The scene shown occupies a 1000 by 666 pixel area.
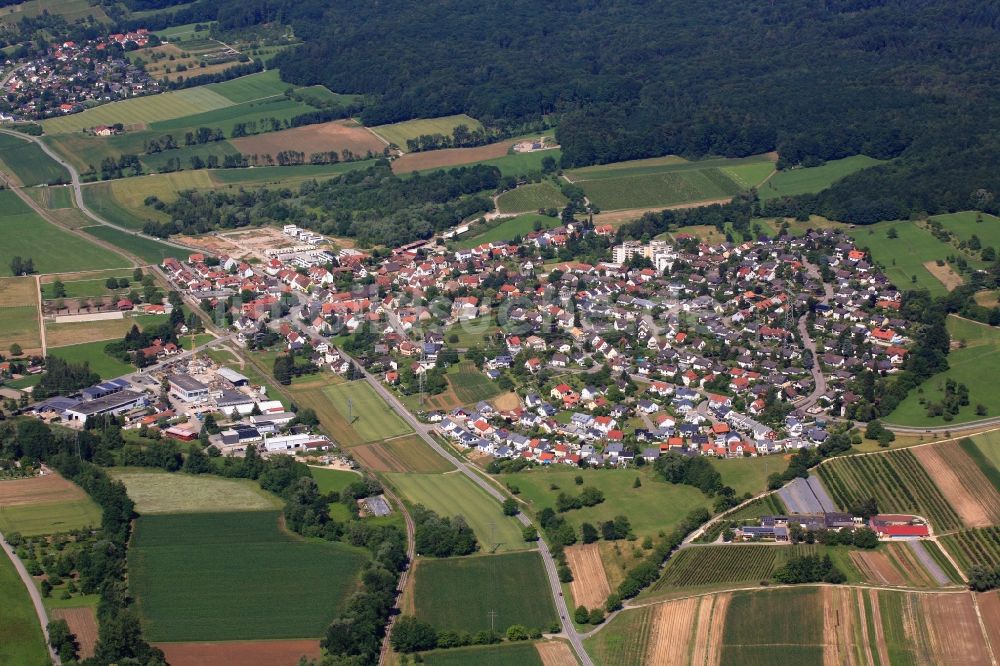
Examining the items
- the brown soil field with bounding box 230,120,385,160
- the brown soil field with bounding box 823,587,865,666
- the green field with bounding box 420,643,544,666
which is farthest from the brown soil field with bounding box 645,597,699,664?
the brown soil field with bounding box 230,120,385,160

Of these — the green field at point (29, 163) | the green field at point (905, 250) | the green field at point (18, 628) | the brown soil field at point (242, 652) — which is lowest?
the green field at point (29, 163)

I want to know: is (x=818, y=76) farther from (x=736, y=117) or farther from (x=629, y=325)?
(x=629, y=325)

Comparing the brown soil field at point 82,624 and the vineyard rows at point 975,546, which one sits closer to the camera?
the brown soil field at point 82,624

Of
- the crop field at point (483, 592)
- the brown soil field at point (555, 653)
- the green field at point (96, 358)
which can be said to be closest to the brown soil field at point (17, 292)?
the green field at point (96, 358)

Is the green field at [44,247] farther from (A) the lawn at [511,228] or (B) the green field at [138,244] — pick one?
(A) the lawn at [511,228]

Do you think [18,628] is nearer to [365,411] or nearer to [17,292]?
[365,411]

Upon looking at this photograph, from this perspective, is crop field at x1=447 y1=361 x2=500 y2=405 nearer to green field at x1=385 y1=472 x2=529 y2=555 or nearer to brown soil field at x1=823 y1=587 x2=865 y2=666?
green field at x1=385 y1=472 x2=529 y2=555
